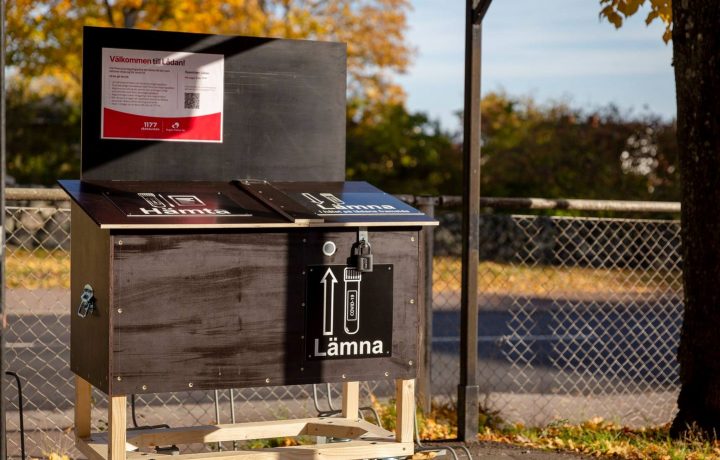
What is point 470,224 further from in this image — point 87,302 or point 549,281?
point 549,281

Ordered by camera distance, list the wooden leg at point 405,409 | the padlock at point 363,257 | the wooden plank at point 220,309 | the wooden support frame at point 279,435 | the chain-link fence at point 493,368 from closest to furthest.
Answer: the wooden plank at point 220,309
the padlock at point 363,257
the wooden support frame at point 279,435
the wooden leg at point 405,409
the chain-link fence at point 493,368

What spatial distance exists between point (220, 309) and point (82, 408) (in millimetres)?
1020

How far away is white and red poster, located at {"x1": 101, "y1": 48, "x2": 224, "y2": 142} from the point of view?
187 inches

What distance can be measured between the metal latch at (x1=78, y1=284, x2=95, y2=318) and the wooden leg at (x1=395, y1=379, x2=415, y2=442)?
140 centimetres

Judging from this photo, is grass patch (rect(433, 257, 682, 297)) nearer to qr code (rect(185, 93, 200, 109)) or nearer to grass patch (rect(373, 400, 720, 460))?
grass patch (rect(373, 400, 720, 460))

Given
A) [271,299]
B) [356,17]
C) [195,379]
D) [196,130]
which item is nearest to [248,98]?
[196,130]

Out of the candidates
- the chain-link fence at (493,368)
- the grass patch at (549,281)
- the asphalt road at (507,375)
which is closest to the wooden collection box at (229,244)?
the chain-link fence at (493,368)

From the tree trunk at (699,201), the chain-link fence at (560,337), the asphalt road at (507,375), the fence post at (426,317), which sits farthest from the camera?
the chain-link fence at (560,337)

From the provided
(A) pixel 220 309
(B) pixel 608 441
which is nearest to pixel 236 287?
(A) pixel 220 309

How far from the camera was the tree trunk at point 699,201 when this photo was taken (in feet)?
18.3

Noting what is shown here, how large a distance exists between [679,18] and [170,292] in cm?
333

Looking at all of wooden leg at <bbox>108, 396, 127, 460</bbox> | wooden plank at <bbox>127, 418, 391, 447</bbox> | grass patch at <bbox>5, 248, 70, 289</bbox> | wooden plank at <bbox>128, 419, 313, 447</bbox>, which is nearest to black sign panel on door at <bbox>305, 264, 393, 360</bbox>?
wooden plank at <bbox>127, 418, 391, 447</bbox>

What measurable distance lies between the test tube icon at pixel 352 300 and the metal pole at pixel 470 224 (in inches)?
58.5

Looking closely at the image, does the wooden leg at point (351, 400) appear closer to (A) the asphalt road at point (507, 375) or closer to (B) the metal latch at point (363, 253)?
(B) the metal latch at point (363, 253)
